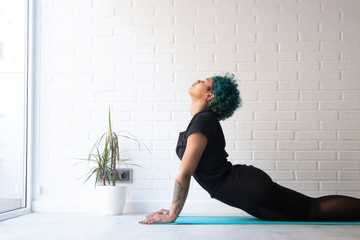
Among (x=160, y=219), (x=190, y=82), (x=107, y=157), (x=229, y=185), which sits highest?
(x=190, y=82)

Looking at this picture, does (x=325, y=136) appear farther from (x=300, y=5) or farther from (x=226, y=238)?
(x=226, y=238)

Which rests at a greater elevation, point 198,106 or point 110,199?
point 198,106

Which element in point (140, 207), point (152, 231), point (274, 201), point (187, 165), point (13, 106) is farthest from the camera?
point (140, 207)

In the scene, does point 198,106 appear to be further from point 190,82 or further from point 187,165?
point 190,82

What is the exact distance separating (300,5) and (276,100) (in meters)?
0.97

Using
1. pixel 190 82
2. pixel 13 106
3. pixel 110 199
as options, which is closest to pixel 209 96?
pixel 190 82

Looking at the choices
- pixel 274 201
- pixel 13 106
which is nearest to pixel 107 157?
pixel 13 106

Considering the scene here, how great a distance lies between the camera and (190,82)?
13.1 ft

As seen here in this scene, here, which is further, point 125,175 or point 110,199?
point 125,175

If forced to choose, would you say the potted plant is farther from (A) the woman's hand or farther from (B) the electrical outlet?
(A) the woman's hand

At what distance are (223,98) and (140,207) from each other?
1.47 metres

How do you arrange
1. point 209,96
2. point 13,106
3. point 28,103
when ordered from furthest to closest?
point 28,103
point 13,106
point 209,96

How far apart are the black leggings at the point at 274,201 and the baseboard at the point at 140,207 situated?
2.49 ft

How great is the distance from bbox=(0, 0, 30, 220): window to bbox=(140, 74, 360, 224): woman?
1416 millimetres
